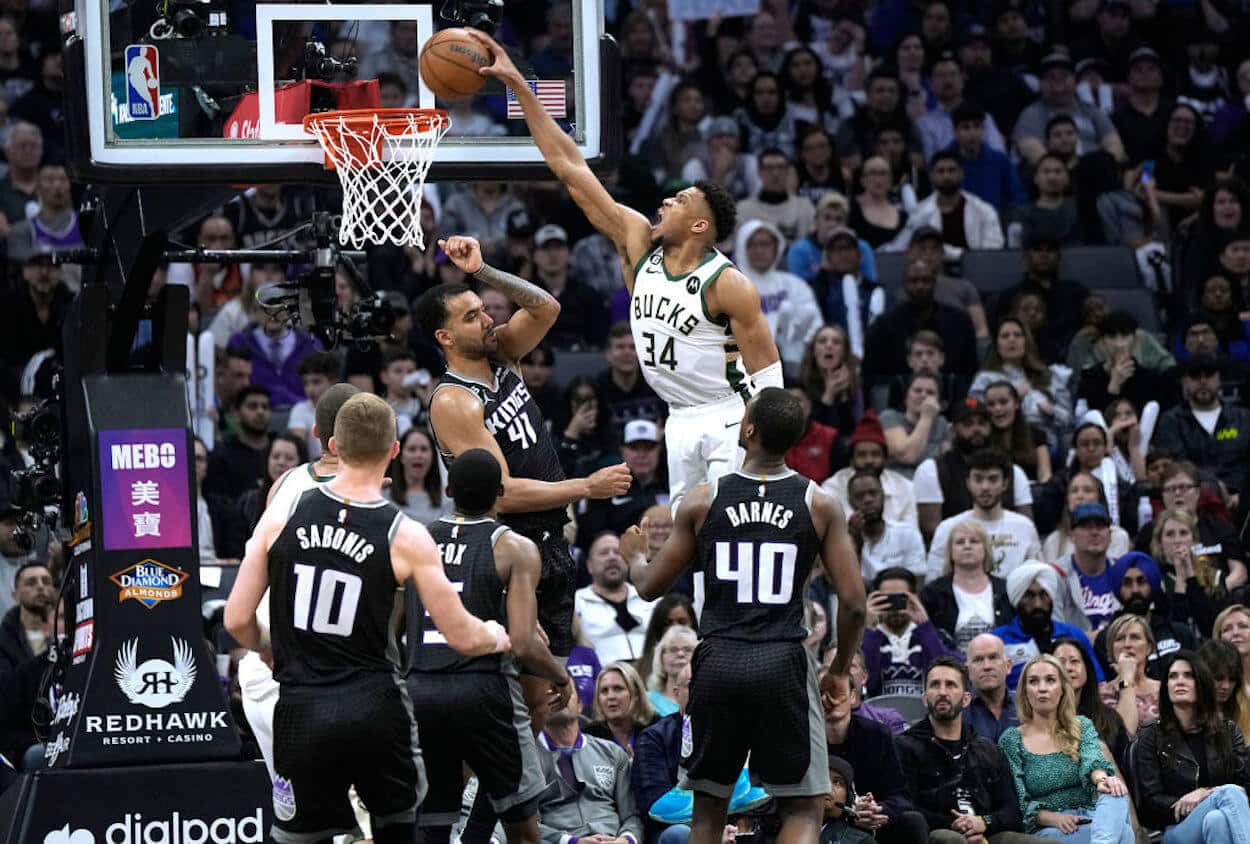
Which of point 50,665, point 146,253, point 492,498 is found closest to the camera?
point 492,498

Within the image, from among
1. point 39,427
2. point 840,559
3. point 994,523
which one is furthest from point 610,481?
point 994,523

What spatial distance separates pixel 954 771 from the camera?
11898 mm

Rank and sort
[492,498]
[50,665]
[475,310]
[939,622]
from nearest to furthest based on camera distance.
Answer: [492,498], [475,310], [50,665], [939,622]

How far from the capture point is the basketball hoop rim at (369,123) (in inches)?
411

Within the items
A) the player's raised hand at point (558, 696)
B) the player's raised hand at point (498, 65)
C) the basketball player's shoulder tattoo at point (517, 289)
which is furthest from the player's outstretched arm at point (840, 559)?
the player's raised hand at point (498, 65)

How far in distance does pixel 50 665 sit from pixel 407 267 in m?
6.56

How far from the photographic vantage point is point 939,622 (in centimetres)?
1411

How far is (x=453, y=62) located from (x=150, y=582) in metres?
2.99

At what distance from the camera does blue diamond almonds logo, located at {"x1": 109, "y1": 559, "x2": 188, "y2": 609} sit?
425 inches

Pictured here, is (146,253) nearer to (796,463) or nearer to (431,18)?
(431,18)

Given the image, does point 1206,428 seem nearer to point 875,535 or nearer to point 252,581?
point 875,535

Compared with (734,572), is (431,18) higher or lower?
higher

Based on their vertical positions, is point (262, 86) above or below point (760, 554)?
above

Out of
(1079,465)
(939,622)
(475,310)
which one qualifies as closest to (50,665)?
(475,310)
